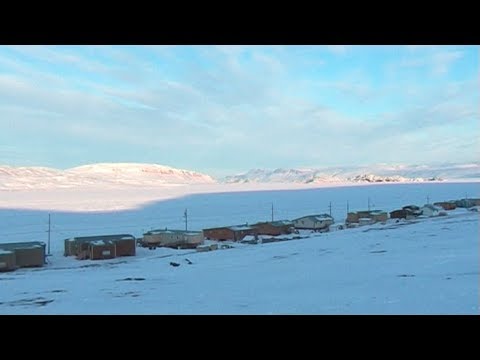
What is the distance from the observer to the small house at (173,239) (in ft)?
71.0

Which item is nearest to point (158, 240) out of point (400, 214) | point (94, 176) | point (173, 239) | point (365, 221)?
→ point (173, 239)

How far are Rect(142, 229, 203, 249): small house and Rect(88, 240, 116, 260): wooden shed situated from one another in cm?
312

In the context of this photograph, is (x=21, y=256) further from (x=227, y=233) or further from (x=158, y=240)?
(x=227, y=233)

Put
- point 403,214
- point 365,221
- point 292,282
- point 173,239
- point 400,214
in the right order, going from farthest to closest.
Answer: point 400,214, point 403,214, point 365,221, point 173,239, point 292,282

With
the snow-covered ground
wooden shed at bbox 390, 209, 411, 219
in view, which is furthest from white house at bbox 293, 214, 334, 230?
the snow-covered ground

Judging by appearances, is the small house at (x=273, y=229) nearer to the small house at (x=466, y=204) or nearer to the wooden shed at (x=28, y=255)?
the wooden shed at (x=28, y=255)

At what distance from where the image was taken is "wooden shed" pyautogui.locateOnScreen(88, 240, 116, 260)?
18469 millimetres

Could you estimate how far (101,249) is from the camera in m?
18.7

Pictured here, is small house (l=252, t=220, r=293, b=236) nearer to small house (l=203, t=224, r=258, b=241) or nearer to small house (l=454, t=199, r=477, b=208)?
small house (l=203, t=224, r=258, b=241)

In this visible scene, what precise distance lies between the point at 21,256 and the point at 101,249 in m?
3.05

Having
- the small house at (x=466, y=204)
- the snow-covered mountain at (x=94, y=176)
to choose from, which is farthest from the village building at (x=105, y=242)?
the snow-covered mountain at (x=94, y=176)
